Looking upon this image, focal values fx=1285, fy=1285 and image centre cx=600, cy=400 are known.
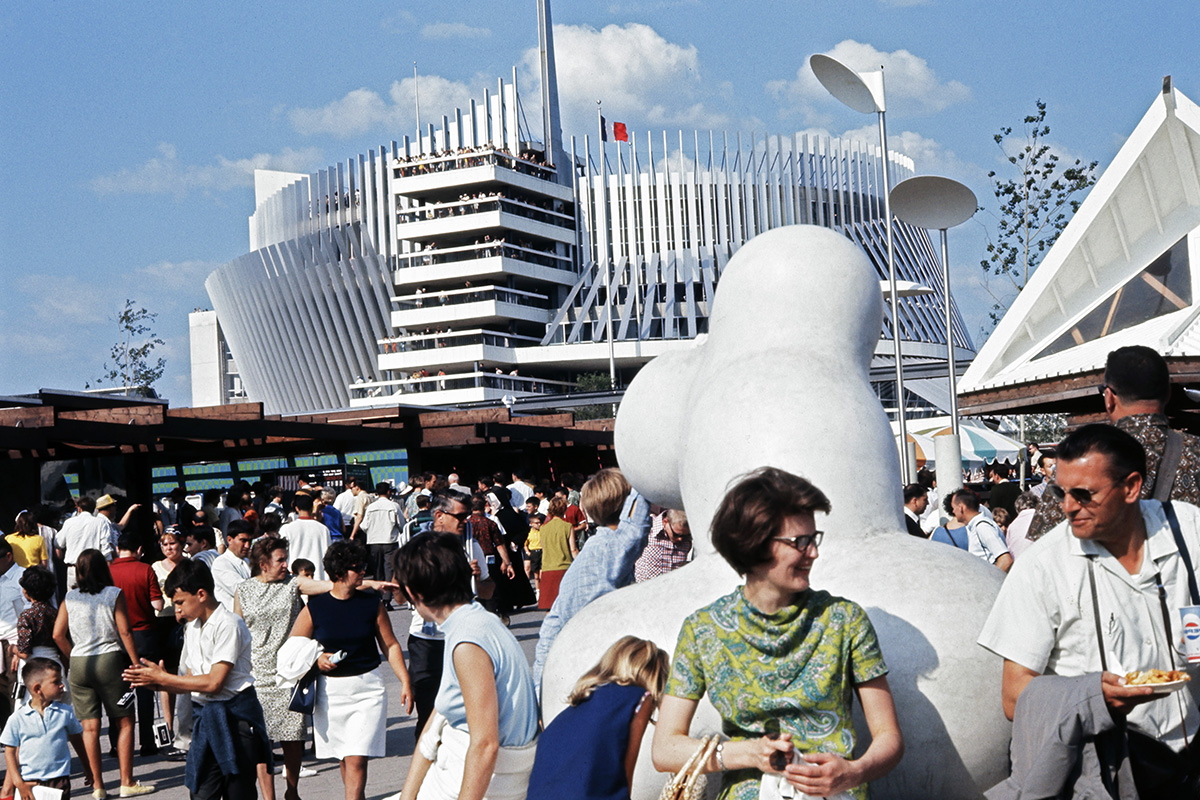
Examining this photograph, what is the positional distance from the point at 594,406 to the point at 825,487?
6651cm

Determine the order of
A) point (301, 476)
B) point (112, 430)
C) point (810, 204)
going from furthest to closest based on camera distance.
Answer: point (810, 204), point (301, 476), point (112, 430)

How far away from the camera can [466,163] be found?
80.9 metres

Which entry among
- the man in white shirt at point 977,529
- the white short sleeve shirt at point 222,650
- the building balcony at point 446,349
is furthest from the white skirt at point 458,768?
the building balcony at point 446,349

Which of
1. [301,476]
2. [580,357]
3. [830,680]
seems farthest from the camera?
[580,357]

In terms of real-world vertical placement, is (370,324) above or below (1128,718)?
above

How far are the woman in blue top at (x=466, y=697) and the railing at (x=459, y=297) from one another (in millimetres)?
77850

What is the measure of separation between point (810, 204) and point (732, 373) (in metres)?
86.6

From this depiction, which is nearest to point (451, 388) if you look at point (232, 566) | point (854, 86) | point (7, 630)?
point (854, 86)

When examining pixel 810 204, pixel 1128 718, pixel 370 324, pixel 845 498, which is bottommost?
pixel 1128 718

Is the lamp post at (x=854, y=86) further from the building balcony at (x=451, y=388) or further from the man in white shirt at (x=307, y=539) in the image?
the building balcony at (x=451, y=388)

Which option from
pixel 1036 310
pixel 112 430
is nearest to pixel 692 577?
pixel 112 430

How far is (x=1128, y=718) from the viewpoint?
3201 mm

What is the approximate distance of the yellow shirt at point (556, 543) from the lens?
38.0 feet

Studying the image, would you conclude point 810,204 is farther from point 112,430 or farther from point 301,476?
point 112,430
